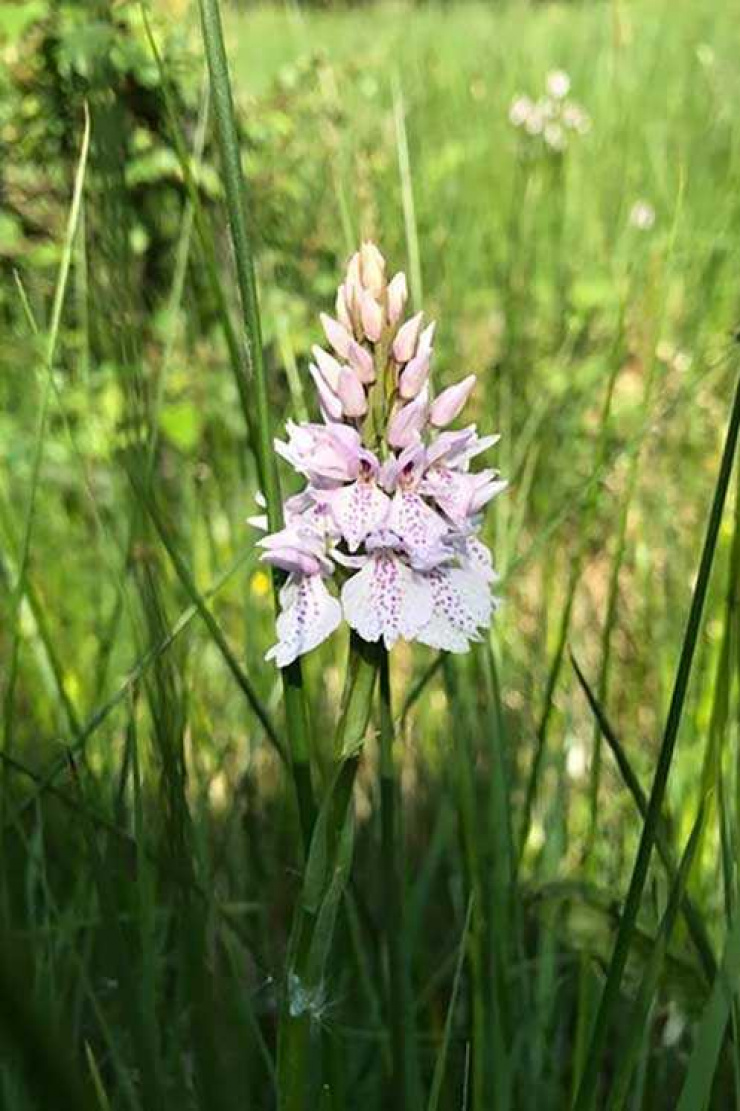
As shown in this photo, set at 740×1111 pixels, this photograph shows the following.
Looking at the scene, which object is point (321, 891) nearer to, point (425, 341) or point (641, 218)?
point (425, 341)

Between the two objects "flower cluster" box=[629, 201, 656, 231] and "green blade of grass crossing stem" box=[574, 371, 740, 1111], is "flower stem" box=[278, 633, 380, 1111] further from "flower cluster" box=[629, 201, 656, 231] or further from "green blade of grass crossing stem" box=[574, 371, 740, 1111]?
"flower cluster" box=[629, 201, 656, 231]

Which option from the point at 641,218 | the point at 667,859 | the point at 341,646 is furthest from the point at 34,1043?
the point at 641,218

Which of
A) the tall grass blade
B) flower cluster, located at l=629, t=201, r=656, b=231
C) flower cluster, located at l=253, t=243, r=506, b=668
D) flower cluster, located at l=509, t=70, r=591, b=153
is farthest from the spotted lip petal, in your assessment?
flower cluster, located at l=509, t=70, r=591, b=153

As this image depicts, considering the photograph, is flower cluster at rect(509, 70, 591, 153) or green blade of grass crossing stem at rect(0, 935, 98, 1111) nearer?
green blade of grass crossing stem at rect(0, 935, 98, 1111)

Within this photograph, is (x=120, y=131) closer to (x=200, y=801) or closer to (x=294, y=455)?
(x=294, y=455)

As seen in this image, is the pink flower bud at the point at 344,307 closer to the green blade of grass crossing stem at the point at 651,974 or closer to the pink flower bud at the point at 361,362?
the pink flower bud at the point at 361,362

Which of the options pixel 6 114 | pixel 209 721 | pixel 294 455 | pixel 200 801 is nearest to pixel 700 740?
pixel 209 721
